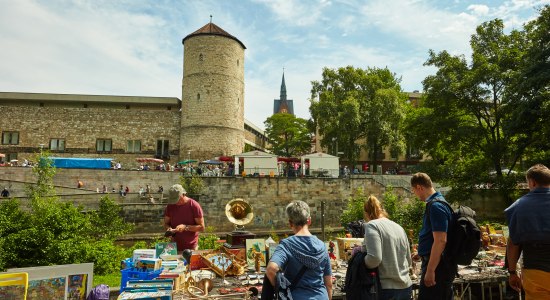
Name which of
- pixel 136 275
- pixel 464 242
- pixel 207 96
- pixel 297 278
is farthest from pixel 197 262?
pixel 207 96

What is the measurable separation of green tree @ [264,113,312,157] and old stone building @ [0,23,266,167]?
7938mm

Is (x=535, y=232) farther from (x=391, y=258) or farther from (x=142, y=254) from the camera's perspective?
(x=142, y=254)

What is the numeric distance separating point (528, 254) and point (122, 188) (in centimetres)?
2715

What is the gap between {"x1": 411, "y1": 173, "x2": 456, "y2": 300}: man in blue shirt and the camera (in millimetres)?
3482

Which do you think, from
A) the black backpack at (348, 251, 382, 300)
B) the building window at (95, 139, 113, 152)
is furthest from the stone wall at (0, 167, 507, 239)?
the black backpack at (348, 251, 382, 300)

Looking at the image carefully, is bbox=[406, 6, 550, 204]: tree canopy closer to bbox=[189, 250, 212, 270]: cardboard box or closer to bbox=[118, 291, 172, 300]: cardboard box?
bbox=[189, 250, 212, 270]: cardboard box

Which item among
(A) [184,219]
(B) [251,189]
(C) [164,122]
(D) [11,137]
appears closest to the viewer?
(A) [184,219]

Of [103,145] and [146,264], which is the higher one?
[103,145]

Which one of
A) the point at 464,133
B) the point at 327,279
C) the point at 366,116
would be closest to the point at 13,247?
the point at 327,279

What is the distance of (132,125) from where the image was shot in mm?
36250

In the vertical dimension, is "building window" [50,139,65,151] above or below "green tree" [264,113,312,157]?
below

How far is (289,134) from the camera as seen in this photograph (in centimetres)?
4666

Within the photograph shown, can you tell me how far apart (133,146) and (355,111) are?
21.2m

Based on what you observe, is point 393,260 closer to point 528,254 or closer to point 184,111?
point 528,254
